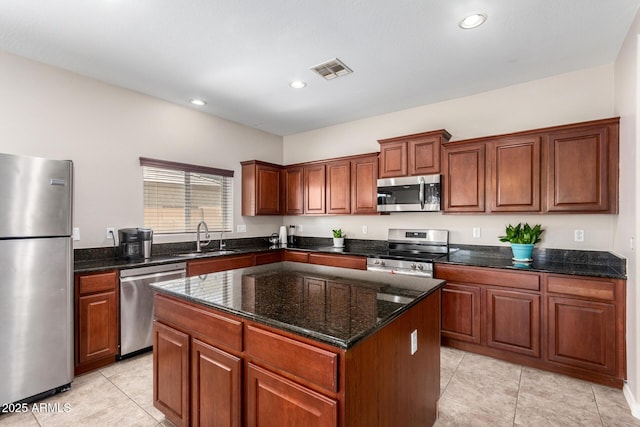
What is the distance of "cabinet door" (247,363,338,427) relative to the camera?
1146 millimetres

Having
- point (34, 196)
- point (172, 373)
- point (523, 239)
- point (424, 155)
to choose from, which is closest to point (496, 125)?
point (424, 155)

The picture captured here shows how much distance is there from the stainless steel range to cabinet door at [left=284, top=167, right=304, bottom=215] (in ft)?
5.12

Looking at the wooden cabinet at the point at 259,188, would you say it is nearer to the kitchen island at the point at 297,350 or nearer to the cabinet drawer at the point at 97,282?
the cabinet drawer at the point at 97,282

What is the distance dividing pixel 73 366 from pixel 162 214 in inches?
73.1

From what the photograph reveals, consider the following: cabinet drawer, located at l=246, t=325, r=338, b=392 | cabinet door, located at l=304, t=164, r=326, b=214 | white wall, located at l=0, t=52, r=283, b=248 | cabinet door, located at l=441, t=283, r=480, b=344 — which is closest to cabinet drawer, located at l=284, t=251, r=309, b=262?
cabinet door, located at l=304, t=164, r=326, b=214

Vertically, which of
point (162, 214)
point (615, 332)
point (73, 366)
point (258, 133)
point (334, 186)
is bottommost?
point (73, 366)

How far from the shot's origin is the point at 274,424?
4.31 feet

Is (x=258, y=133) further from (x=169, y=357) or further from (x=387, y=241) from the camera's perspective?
(x=169, y=357)

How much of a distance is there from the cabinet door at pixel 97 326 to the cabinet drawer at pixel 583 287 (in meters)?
3.96

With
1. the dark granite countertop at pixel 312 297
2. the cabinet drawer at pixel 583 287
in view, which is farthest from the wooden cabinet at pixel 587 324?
the dark granite countertop at pixel 312 297

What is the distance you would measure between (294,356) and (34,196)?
7.69 feet

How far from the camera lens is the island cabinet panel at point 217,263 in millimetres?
3466

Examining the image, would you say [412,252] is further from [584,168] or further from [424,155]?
[584,168]

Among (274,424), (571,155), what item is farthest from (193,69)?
(571,155)
